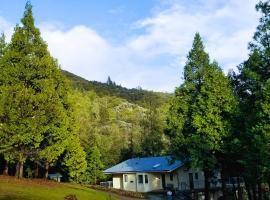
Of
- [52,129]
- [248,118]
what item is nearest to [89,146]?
[52,129]

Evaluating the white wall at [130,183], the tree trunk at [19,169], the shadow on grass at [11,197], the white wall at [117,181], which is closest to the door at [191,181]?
the white wall at [130,183]

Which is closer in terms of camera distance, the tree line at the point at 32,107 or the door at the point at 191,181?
the tree line at the point at 32,107

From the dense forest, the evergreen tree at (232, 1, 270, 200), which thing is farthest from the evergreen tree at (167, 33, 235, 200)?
the evergreen tree at (232, 1, 270, 200)

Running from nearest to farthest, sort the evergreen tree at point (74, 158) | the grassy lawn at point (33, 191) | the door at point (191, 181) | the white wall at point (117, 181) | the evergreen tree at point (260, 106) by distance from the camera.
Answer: the evergreen tree at point (260, 106) < the grassy lawn at point (33, 191) < the evergreen tree at point (74, 158) < the door at point (191, 181) < the white wall at point (117, 181)

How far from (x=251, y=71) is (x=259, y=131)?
4243 millimetres

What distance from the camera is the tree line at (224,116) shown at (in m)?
27.3

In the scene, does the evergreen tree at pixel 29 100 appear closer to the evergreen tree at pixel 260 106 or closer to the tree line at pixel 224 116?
the tree line at pixel 224 116

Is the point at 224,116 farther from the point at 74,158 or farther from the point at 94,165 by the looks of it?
the point at 94,165

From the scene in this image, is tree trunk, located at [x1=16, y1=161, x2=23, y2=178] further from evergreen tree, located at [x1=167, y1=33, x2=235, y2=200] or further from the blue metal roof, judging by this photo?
the blue metal roof

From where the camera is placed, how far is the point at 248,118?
2967cm

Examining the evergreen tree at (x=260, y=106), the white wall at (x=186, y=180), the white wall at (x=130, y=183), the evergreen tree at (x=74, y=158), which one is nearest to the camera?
the evergreen tree at (x=260, y=106)

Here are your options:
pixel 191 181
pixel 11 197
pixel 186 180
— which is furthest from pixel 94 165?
pixel 11 197

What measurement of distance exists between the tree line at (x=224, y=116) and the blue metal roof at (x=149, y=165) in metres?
15.3

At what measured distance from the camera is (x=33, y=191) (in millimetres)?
32719
